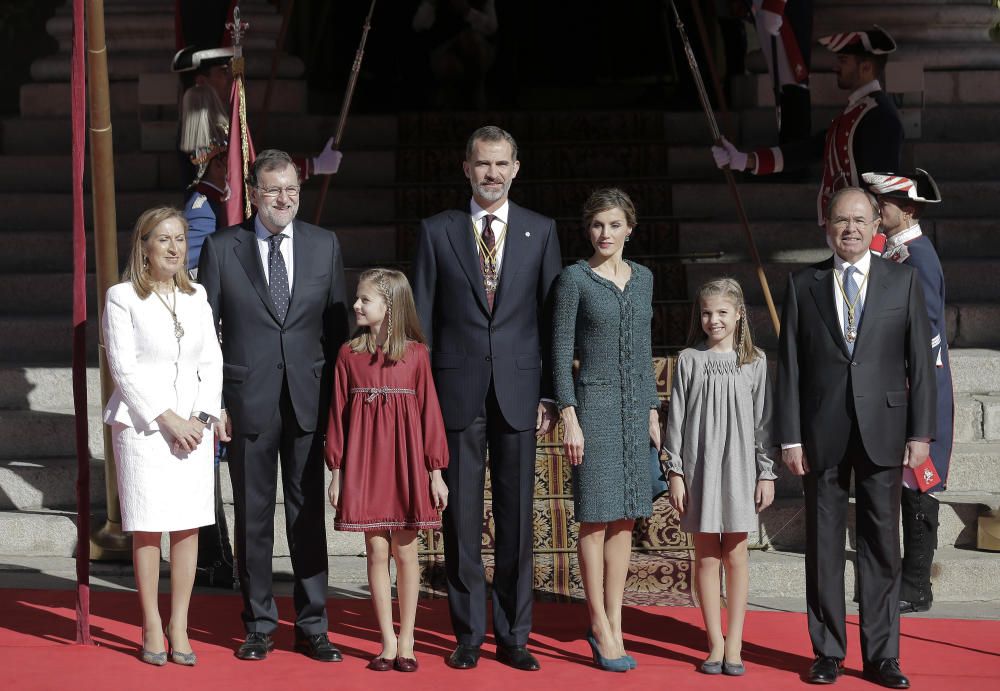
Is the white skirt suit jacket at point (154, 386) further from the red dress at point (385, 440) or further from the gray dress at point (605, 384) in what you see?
the gray dress at point (605, 384)

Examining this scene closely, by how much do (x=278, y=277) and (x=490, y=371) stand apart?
2.80ft

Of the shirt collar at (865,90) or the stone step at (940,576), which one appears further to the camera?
the shirt collar at (865,90)

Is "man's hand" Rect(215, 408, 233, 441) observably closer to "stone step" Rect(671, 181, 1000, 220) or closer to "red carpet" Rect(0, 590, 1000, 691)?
"red carpet" Rect(0, 590, 1000, 691)

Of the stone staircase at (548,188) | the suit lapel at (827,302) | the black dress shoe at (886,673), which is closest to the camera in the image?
the black dress shoe at (886,673)

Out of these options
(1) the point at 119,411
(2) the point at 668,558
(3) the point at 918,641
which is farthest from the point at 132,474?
(3) the point at 918,641

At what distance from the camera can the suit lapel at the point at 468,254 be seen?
18.2 feet

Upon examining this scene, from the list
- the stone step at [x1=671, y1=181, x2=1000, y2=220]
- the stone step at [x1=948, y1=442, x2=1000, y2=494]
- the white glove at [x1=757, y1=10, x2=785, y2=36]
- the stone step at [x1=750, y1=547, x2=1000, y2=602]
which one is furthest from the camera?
the stone step at [x1=671, y1=181, x2=1000, y2=220]

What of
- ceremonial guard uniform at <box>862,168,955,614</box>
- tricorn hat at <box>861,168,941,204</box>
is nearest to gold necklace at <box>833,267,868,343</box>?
ceremonial guard uniform at <box>862,168,955,614</box>

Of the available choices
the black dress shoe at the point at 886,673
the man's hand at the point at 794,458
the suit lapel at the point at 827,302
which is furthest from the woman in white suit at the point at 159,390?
the black dress shoe at the point at 886,673

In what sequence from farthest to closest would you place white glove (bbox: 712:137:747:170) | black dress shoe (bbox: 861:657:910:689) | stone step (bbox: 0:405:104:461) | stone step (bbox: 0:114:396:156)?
stone step (bbox: 0:114:396:156) → stone step (bbox: 0:405:104:461) → white glove (bbox: 712:137:747:170) → black dress shoe (bbox: 861:657:910:689)

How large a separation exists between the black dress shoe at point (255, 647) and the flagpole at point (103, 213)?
1.22m

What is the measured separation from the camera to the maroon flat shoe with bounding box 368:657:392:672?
551cm

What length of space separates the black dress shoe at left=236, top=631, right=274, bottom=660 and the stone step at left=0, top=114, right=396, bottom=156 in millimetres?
5049

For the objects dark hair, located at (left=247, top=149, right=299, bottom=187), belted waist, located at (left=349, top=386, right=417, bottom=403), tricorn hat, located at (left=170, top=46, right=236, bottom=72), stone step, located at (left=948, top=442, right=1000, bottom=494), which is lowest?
stone step, located at (left=948, top=442, right=1000, bottom=494)
